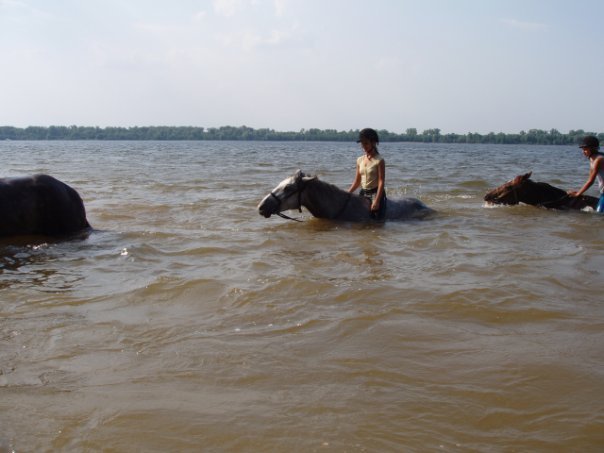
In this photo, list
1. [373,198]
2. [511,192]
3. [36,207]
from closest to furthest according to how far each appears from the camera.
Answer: [36,207] → [373,198] → [511,192]

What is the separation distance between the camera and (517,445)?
273 centimetres

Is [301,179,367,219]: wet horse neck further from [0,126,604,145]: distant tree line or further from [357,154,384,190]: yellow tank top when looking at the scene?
[0,126,604,145]: distant tree line

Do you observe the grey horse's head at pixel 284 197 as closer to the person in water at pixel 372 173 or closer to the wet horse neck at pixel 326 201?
the wet horse neck at pixel 326 201

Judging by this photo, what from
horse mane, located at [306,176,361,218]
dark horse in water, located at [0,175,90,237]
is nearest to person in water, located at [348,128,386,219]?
horse mane, located at [306,176,361,218]

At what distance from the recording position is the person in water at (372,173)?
9258 millimetres

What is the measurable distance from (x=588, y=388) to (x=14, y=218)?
22.7 feet

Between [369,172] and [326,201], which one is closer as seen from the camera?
[326,201]

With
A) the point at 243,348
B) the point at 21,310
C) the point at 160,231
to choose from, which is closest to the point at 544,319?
the point at 243,348

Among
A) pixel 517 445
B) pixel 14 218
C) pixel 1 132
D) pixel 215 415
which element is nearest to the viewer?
pixel 517 445

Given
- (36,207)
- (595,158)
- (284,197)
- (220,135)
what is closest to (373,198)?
(284,197)

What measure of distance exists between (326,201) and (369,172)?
0.92 m

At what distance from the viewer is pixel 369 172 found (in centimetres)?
984

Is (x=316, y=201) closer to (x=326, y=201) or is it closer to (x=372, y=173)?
(x=326, y=201)

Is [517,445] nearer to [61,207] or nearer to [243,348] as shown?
[243,348]
